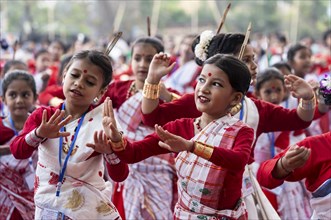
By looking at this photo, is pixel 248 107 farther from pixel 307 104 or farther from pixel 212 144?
pixel 212 144

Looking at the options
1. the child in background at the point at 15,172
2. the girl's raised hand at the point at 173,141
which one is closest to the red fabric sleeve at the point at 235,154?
the girl's raised hand at the point at 173,141

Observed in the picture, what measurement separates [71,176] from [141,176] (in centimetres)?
148

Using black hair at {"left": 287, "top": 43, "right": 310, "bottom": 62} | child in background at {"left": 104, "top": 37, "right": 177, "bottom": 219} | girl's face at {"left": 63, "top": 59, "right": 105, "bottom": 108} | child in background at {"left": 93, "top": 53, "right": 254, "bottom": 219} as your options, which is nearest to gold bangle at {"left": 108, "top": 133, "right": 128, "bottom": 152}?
child in background at {"left": 93, "top": 53, "right": 254, "bottom": 219}

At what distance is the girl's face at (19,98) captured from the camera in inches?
188

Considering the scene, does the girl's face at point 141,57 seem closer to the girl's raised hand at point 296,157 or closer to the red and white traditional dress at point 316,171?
the red and white traditional dress at point 316,171

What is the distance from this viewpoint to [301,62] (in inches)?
292

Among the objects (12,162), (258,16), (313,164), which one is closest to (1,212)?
(12,162)

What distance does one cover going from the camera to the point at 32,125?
12.5 ft

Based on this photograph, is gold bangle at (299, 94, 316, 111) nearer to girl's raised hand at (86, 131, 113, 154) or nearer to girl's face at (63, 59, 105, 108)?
girl's face at (63, 59, 105, 108)

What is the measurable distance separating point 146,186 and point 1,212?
108 cm

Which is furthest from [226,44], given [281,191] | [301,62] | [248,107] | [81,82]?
[301,62]

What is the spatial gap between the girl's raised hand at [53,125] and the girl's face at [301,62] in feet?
14.2

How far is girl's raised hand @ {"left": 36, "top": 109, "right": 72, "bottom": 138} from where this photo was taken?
3.49 m

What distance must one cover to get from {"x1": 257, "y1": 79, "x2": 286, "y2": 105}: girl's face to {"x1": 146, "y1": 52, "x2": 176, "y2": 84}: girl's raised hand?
1.82 metres
